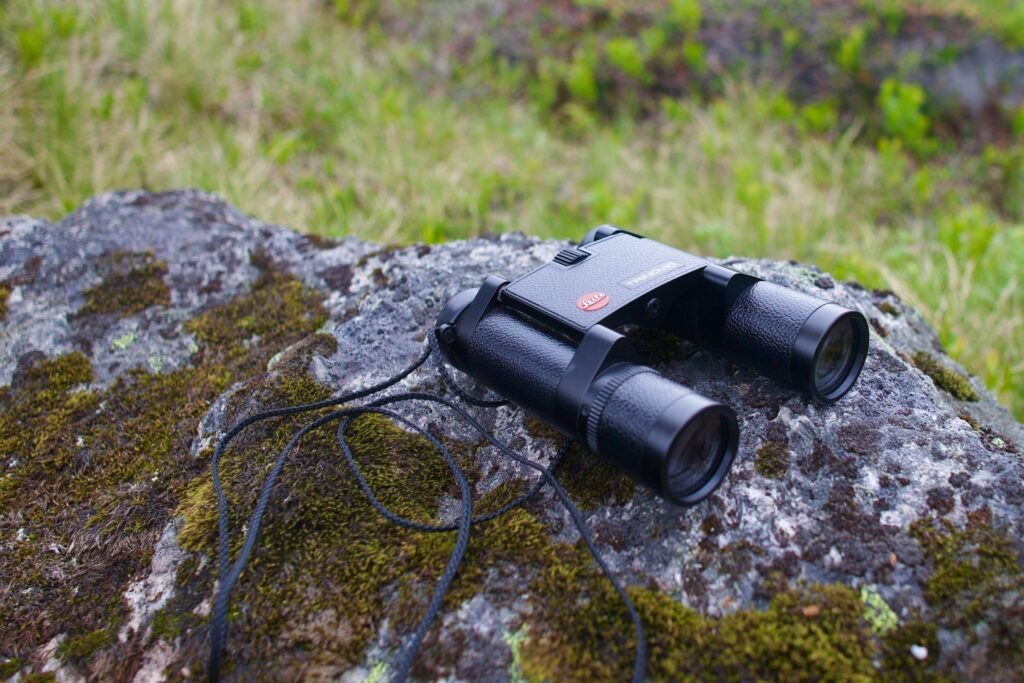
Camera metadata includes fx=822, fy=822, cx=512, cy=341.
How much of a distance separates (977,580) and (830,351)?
0.56 meters

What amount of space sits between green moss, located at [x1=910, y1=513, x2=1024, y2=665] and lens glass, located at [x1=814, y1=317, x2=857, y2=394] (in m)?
0.37

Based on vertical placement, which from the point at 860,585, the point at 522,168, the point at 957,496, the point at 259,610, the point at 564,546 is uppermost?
the point at 957,496

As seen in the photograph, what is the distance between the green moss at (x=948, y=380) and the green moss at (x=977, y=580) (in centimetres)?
59

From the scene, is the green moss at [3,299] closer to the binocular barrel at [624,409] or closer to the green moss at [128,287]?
the green moss at [128,287]

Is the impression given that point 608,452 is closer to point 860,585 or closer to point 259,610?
point 860,585

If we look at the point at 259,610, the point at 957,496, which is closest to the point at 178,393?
the point at 259,610

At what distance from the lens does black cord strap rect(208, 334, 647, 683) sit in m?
1.54

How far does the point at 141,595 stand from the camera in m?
1.75

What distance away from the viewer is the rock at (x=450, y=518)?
1.52m

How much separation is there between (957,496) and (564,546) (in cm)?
80

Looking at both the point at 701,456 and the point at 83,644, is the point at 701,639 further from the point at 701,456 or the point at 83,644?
the point at 83,644

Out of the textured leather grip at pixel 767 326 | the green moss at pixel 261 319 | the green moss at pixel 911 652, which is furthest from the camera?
the green moss at pixel 261 319

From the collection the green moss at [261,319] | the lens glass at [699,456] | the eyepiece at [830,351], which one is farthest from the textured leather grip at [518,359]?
the green moss at [261,319]

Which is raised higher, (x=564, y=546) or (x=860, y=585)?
(x=860, y=585)
